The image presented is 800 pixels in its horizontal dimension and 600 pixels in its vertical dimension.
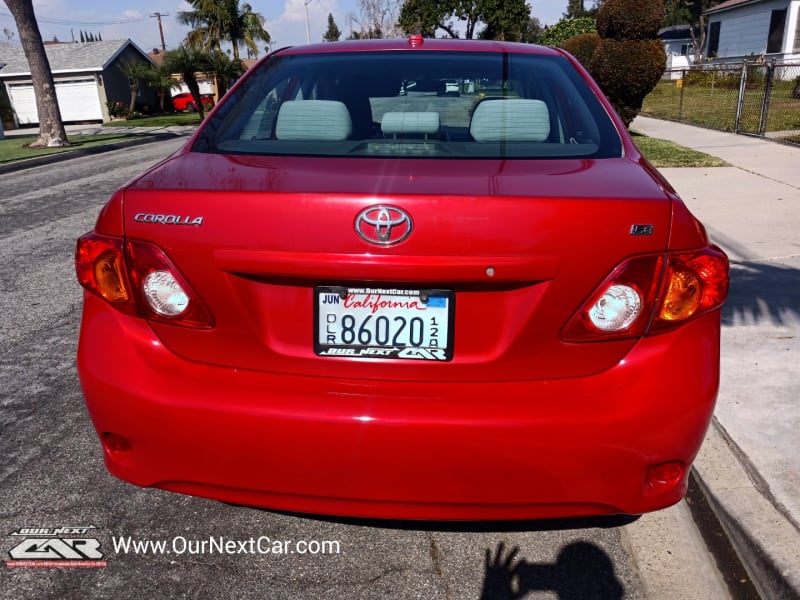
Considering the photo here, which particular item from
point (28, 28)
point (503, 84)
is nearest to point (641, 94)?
point (503, 84)

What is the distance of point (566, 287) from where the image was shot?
180 centimetres

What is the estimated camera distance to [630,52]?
45.7 feet

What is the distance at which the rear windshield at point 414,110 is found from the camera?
2355mm

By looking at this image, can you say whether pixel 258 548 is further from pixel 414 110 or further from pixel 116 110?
pixel 116 110

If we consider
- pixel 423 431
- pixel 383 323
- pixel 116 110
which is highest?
pixel 383 323

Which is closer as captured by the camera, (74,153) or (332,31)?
(74,153)

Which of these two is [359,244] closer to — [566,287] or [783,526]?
[566,287]

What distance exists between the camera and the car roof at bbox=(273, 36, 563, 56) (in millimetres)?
3043

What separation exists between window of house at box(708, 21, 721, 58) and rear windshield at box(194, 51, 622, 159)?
143ft

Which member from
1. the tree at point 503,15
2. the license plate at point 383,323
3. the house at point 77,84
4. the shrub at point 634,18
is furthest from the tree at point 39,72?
the tree at point 503,15

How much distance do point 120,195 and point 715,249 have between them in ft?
5.46

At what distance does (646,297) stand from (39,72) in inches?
836

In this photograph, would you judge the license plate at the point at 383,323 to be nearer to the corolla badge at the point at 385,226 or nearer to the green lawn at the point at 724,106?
the corolla badge at the point at 385,226

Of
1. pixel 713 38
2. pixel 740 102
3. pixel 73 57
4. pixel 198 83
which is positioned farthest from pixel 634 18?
pixel 198 83
